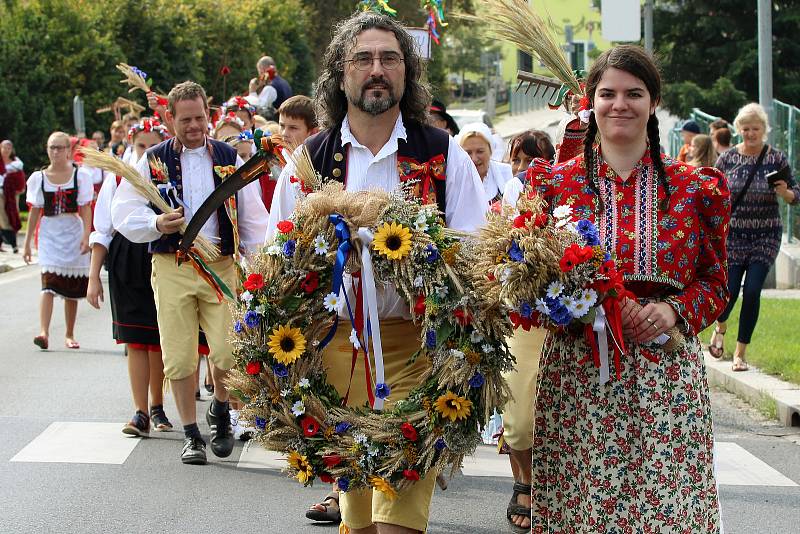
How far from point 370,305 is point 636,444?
101cm

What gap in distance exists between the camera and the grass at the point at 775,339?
390 inches

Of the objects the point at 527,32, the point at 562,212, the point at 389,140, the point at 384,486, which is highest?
the point at 527,32

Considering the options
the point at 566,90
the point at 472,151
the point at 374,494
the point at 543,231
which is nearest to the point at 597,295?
the point at 543,231

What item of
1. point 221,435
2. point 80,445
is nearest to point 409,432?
point 221,435

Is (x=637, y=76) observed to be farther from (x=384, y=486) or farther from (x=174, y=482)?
(x=174, y=482)

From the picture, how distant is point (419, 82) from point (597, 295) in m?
1.35

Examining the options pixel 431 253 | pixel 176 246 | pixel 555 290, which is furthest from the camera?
pixel 176 246

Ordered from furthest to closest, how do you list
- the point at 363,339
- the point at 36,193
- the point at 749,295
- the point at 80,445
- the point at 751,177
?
1. the point at 36,193
2. the point at 751,177
3. the point at 749,295
4. the point at 80,445
5. the point at 363,339

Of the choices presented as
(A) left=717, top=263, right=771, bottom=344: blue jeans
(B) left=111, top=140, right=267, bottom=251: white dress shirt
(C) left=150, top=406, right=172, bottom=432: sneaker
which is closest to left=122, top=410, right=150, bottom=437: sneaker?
(C) left=150, top=406, right=172, bottom=432: sneaker

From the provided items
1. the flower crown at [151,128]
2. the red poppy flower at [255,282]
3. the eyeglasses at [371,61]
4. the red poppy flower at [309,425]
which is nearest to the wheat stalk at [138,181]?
the flower crown at [151,128]

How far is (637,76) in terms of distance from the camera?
4.23 m

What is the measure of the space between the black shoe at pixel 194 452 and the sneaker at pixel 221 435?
10 centimetres

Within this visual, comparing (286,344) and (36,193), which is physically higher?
(36,193)

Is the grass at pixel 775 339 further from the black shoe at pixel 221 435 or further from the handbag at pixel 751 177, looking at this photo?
the black shoe at pixel 221 435
